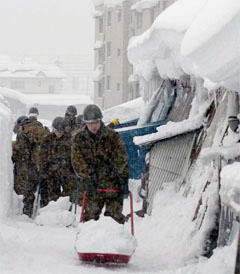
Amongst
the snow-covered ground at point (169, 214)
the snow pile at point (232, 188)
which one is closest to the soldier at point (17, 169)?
the snow-covered ground at point (169, 214)

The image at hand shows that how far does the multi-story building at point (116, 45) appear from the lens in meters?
46.6

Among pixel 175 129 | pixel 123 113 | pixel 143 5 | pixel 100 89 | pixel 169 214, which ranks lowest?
pixel 169 214

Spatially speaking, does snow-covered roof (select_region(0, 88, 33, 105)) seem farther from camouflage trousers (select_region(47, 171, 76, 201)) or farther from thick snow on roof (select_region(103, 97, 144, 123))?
camouflage trousers (select_region(47, 171, 76, 201))

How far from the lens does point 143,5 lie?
4422 centimetres

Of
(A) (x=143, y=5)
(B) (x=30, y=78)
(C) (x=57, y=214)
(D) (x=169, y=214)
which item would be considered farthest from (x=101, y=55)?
(D) (x=169, y=214)

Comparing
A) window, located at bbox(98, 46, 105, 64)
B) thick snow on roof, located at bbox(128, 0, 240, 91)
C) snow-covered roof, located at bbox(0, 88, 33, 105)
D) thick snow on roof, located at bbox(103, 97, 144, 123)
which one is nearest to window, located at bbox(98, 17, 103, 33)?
window, located at bbox(98, 46, 105, 64)

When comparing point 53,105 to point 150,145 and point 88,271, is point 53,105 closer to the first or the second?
point 150,145

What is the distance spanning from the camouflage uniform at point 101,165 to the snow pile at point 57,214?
2.40 m

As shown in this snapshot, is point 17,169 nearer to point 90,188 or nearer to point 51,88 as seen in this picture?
point 90,188

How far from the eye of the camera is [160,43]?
42.1ft

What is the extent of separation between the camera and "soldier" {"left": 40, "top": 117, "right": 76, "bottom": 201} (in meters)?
12.0

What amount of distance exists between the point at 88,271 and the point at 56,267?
0.31 meters

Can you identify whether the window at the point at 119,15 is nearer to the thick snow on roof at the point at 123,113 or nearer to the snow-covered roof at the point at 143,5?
the snow-covered roof at the point at 143,5

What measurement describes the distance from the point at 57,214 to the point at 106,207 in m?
2.68
